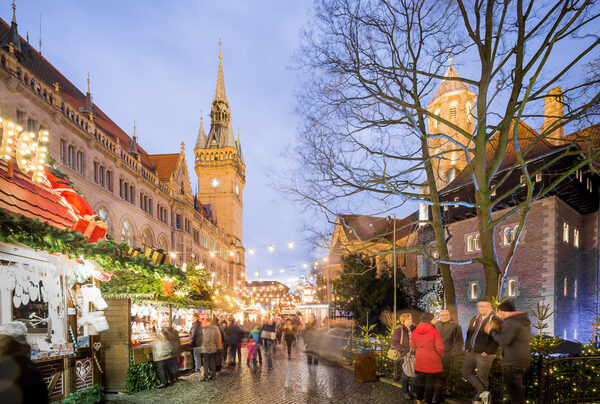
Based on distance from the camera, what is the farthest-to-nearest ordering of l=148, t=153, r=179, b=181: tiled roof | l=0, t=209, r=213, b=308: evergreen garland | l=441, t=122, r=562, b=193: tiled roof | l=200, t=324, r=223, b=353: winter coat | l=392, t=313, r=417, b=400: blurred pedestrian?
l=148, t=153, r=179, b=181: tiled roof < l=441, t=122, r=562, b=193: tiled roof < l=200, t=324, r=223, b=353: winter coat < l=392, t=313, r=417, b=400: blurred pedestrian < l=0, t=209, r=213, b=308: evergreen garland

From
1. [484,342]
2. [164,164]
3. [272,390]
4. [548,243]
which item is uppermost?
[164,164]

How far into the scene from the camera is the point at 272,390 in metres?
9.98

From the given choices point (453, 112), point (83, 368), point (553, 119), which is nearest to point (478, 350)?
point (83, 368)

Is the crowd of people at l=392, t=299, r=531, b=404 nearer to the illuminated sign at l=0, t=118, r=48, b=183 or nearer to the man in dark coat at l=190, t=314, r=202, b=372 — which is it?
the man in dark coat at l=190, t=314, r=202, b=372

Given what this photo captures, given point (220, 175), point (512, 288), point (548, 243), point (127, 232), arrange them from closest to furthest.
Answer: point (548, 243)
point (512, 288)
point (127, 232)
point (220, 175)

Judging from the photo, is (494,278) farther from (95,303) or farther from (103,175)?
(103,175)

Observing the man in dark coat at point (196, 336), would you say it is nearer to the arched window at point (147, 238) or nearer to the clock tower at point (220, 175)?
the arched window at point (147, 238)

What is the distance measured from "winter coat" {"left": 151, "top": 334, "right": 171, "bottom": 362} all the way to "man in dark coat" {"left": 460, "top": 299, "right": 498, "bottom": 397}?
700 cm

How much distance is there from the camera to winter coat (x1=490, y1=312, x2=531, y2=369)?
6.11 metres

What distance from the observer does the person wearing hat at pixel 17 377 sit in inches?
127

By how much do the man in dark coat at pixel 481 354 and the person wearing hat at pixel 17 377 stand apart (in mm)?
5863

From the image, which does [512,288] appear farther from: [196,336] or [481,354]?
[481,354]

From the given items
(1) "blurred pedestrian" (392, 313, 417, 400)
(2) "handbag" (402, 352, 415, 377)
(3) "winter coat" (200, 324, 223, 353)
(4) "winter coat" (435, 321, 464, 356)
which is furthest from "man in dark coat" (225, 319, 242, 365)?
(4) "winter coat" (435, 321, 464, 356)

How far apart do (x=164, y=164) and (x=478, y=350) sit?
44.6 m
